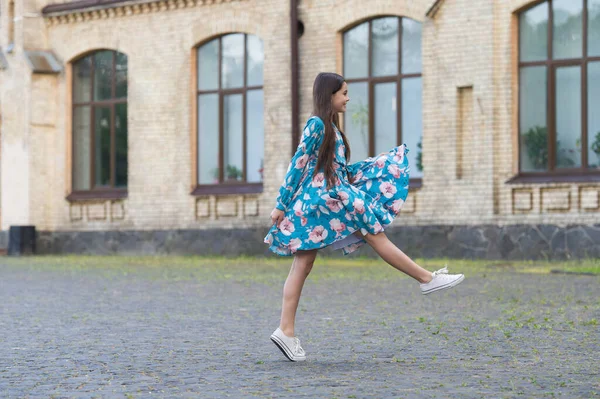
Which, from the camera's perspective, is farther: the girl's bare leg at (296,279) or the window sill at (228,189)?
the window sill at (228,189)

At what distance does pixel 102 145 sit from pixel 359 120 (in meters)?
7.00

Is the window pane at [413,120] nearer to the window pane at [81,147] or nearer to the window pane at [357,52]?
the window pane at [357,52]

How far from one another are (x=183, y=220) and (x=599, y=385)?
65.1 ft

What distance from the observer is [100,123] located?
27.9 m

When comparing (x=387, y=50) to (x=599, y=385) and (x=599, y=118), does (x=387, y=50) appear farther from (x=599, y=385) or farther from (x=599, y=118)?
(x=599, y=385)

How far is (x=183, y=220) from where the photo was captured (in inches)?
1019

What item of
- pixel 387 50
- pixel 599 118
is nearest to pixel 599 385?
pixel 599 118

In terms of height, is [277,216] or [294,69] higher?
[294,69]

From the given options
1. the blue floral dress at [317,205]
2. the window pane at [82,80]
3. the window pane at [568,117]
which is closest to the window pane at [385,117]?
the window pane at [568,117]

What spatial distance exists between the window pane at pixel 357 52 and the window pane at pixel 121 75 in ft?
19.0

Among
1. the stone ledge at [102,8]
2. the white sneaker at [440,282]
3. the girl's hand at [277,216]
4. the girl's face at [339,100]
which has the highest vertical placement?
the stone ledge at [102,8]

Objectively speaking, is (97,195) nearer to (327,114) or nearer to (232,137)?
(232,137)

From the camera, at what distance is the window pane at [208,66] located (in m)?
→ 25.8

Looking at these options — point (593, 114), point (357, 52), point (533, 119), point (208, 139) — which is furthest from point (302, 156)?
point (208, 139)
